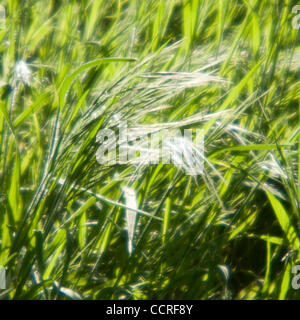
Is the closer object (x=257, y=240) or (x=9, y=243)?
(x=9, y=243)

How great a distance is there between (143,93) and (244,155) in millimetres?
206

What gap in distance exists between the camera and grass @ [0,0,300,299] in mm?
699

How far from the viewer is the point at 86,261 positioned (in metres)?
0.75

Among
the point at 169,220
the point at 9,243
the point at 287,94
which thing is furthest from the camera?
the point at 287,94

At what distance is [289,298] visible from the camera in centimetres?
74

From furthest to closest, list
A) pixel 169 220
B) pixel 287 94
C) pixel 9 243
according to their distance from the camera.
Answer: pixel 287 94, pixel 169 220, pixel 9 243

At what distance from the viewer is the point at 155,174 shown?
0.75 metres

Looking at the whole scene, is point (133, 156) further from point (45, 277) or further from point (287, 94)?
point (287, 94)

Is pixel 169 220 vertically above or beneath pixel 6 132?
beneath

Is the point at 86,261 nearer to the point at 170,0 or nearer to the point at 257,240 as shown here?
the point at 257,240

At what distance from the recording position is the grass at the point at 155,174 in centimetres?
70
